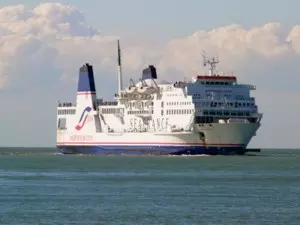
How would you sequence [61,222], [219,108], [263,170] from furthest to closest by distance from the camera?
[219,108] → [263,170] → [61,222]

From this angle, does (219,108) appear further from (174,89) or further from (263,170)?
(263,170)

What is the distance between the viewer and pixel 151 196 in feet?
189

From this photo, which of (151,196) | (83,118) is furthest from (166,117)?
(151,196)

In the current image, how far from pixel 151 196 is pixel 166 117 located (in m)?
58.2

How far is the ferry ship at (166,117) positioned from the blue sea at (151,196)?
2068 centimetres

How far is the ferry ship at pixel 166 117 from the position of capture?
112 m

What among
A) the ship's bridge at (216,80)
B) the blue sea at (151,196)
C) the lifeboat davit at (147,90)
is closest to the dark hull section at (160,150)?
the lifeboat davit at (147,90)

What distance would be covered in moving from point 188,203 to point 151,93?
6544 cm

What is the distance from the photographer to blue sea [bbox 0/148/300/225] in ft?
154

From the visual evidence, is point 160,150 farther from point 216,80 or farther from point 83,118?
point 83,118

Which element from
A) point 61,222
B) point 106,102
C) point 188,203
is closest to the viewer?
point 61,222

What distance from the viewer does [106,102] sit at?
126938mm

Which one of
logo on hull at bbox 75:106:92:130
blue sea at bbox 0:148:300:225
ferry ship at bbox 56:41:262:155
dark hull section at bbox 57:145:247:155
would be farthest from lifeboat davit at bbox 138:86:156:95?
blue sea at bbox 0:148:300:225

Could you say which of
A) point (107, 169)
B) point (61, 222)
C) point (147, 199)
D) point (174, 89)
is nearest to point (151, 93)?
point (174, 89)
